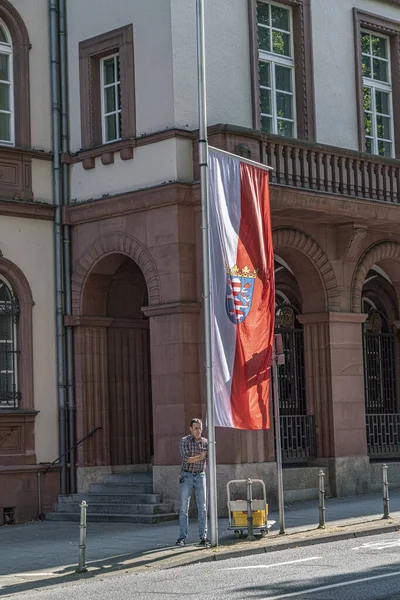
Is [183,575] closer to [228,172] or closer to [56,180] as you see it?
[228,172]

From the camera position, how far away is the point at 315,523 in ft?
63.4

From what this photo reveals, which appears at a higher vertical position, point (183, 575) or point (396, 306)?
point (396, 306)

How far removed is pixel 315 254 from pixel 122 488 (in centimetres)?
554

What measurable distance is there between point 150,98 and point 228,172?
16.1ft

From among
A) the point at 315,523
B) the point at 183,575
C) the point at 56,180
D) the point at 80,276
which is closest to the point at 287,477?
the point at 315,523

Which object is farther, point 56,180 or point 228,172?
point 56,180

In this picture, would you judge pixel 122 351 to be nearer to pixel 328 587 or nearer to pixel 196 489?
pixel 196 489

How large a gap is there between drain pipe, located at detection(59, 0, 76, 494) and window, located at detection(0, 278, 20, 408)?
3.27ft

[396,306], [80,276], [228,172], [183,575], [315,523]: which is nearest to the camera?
[183,575]

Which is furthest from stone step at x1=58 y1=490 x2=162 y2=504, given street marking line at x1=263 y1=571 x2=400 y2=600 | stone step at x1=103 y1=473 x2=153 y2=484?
street marking line at x1=263 y1=571 x2=400 y2=600

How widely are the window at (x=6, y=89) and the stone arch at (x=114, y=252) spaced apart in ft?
8.22

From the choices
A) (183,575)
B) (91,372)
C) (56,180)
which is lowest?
(183,575)

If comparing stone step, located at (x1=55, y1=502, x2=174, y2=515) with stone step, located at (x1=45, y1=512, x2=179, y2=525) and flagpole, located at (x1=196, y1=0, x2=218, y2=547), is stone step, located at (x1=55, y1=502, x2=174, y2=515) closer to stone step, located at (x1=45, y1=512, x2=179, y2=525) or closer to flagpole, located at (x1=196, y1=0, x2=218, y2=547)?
stone step, located at (x1=45, y1=512, x2=179, y2=525)

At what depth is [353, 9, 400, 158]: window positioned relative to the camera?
2553cm
